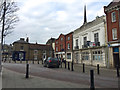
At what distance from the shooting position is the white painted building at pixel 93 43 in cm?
1958

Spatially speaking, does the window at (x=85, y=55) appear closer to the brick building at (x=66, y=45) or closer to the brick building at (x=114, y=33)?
the brick building at (x=114, y=33)

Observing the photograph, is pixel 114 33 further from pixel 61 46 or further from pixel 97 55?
pixel 61 46

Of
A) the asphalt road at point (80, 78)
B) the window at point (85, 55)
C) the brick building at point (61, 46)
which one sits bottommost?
the asphalt road at point (80, 78)

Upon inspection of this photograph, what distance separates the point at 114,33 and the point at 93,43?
4.60m

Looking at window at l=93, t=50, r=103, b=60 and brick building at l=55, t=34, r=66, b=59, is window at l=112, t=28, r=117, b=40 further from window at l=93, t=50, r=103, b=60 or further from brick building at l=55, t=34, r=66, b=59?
brick building at l=55, t=34, r=66, b=59

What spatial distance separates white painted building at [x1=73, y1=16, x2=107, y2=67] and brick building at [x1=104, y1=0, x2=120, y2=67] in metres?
1.09

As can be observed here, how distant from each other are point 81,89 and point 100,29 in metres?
16.7

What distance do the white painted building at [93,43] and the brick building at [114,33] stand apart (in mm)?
1094

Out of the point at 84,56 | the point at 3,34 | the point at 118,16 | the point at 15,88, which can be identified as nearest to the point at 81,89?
the point at 15,88

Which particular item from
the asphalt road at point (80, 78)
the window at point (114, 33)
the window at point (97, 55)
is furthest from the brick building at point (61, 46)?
the asphalt road at point (80, 78)

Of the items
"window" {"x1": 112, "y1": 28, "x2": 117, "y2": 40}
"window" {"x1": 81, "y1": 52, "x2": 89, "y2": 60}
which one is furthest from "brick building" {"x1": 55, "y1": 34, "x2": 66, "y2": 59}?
"window" {"x1": 112, "y1": 28, "x2": 117, "y2": 40}

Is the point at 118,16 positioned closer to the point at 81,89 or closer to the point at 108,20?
the point at 108,20

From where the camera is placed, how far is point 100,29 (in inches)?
802

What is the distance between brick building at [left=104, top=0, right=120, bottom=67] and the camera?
56.1 feet
